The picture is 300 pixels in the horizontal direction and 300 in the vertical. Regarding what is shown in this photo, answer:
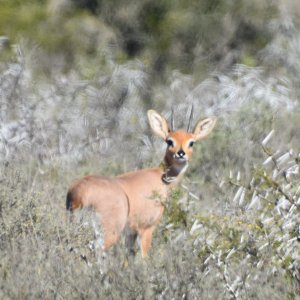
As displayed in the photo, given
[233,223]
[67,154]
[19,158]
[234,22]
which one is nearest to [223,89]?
[67,154]

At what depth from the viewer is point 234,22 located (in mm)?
21609

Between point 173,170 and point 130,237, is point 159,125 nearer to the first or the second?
point 173,170

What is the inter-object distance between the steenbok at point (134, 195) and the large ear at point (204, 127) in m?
0.07

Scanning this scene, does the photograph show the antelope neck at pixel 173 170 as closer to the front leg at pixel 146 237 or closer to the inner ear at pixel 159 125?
the inner ear at pixel 159 125

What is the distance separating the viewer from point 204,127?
40.4ft

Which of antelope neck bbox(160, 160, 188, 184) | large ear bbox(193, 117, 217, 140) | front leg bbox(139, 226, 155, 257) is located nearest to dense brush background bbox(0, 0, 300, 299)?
front leg bbox(139, 226, 155, 257)

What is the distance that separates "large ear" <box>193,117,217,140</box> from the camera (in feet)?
40.0

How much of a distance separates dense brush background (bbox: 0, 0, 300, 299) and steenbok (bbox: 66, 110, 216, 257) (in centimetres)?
18

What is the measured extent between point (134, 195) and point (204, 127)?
1674mm

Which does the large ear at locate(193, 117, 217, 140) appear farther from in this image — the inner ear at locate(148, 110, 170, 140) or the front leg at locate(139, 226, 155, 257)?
the front leg at locate(139, 226, 155, 257)

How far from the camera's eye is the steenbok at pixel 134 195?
33.3ft

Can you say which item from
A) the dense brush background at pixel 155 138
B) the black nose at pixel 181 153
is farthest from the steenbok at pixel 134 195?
the dense brush background at pixel 155 138

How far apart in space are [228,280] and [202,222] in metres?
0.65

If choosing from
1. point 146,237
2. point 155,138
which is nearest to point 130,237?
point 146,237
